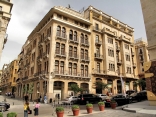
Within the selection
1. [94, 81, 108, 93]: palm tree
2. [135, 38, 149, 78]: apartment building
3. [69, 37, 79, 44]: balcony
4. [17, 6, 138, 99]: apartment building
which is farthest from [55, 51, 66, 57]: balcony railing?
[135, 38, 149, 78]: apartment building

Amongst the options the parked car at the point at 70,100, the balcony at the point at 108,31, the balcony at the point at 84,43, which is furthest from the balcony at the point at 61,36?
the parked car at the point at 70,100

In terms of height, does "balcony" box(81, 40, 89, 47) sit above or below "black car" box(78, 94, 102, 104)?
above

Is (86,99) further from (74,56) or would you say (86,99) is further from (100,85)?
(74,56)

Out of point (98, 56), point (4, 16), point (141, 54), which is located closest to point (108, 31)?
A: point (98, 56)

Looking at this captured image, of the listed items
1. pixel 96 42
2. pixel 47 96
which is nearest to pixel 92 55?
pixel 96 42

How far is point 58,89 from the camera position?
94.9 ft

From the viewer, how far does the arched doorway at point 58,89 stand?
93.5 feet

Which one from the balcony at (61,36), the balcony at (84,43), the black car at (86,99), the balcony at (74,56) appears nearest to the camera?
the black car at (86,99)

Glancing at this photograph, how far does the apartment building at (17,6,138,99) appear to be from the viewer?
29.3m

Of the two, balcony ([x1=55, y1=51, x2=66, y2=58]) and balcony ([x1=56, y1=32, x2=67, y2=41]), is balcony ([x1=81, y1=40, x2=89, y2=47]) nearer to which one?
balcony ([x1=56, y1=32, x2=67, y2=41])

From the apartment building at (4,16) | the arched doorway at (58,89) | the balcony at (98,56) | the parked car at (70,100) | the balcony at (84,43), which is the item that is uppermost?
the apartment building at (4,16)

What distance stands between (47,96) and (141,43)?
4115 centimetres

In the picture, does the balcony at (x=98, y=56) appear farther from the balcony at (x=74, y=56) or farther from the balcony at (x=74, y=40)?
the balcony at (x=74, y=40)

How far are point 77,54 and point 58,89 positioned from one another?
9.53 metres
